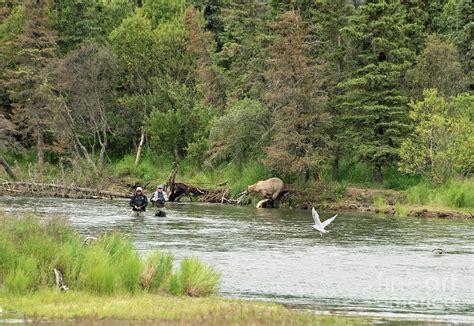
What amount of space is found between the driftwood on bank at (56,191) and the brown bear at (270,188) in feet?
34.5

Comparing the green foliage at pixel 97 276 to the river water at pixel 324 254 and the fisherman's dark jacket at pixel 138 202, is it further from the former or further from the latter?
the fisherman's dark jacket at pixel 138 202

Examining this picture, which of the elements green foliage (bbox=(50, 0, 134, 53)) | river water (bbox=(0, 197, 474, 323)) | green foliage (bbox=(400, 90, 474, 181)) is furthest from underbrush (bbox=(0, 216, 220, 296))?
green foliage (bbox=(50, 0, 134, 53))

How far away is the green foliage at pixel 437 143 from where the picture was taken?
50938 millimetres

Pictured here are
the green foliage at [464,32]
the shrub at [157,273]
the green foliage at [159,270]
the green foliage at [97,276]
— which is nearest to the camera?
the green foliage at [97,276]

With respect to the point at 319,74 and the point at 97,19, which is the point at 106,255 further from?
the point at 97,19

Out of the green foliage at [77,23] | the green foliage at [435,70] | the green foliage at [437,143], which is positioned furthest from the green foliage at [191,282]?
the green foliage at [77,23]

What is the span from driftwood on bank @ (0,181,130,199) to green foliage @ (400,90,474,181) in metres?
20.7

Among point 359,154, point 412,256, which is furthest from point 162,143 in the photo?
point 412,256

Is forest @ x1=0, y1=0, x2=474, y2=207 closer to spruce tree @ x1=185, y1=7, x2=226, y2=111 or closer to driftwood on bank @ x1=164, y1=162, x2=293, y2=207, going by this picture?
spruce tree @ x1=185, y1=7, x2=226, y2=111

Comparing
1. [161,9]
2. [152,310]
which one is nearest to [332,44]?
[161,9]

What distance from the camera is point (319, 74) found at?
183 ft

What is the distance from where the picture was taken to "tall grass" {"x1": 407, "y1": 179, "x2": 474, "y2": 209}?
4909 cm

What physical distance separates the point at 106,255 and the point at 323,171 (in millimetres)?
41423

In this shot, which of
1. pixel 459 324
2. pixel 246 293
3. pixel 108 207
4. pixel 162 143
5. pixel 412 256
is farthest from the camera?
pixel 162 143
